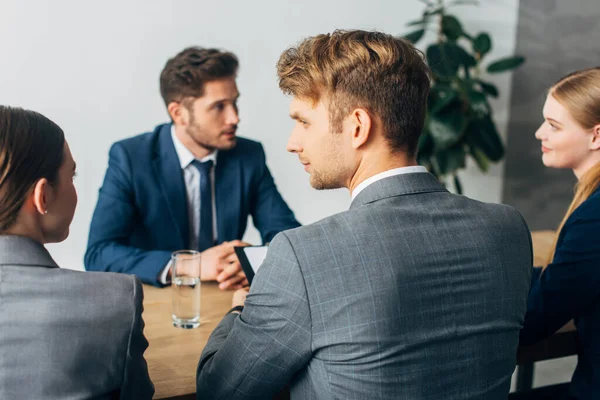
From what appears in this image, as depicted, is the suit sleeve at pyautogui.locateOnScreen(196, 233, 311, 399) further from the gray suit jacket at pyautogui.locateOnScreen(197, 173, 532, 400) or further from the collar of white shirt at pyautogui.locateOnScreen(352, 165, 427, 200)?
the collar of white shirt at pyautogui.locateOnScreen(352, 165, 427, 200)

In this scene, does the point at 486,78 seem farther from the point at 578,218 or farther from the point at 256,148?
the point at 578,218

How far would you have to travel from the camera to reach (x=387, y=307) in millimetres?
1100

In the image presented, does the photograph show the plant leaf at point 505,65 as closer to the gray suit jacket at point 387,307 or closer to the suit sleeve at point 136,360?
the gray suit jacket at point 387,307

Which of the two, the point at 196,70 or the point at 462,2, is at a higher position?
the point at 462,2

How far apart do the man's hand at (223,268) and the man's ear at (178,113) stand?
68cm

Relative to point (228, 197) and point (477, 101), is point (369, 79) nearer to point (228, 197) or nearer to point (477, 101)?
point (228, 197)

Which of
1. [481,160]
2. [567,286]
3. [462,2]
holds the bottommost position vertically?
[481,160]

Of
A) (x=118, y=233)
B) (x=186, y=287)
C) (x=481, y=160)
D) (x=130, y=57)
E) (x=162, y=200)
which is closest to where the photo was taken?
(x=186, y=287)

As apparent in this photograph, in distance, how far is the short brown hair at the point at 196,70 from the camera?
2537 millimetres

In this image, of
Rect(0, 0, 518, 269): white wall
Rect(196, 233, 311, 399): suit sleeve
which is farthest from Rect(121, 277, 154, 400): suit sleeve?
Rect(0, 0, 518, 269): white wall

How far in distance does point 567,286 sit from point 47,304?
1174 mm

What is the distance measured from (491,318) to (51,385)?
75cm

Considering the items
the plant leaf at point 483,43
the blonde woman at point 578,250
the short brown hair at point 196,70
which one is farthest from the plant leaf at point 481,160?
the blonde woman at point 578,250

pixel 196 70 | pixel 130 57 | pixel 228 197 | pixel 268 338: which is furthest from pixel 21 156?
pixel 130 57
